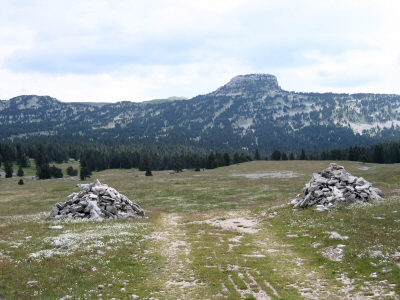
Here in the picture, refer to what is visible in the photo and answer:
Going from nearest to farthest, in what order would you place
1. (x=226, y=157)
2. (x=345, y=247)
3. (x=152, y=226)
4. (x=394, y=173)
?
(x=345, y=247), (x=152, y=226), (x=394, y=173), (x=226, y=157)

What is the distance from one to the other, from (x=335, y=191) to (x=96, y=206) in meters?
27.7

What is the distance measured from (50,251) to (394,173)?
215ft

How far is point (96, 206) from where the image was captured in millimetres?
34719

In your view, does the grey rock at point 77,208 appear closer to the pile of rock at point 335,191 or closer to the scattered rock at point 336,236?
the pile of rock at point 335,191

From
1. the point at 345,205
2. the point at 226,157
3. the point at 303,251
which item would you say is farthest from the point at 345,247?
the point at 226,157

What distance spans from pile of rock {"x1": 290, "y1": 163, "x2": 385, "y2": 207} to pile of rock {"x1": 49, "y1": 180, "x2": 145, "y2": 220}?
20.9 m

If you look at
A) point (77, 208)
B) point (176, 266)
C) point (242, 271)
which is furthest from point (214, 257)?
point (77, 208)

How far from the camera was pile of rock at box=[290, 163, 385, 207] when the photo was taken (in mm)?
32438

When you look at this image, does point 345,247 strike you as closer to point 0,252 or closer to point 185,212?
point 0,252

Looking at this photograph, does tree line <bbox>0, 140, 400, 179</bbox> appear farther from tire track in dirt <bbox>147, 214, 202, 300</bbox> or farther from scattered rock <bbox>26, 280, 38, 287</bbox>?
scattered rock <bbox>26, 280, 38, 287</bbox>

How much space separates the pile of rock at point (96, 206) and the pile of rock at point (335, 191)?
20.9m

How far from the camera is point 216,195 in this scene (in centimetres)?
5653

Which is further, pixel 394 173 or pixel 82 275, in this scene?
pixel 394 173

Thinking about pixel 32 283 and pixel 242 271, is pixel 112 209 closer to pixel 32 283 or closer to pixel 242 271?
pixel 32 283
